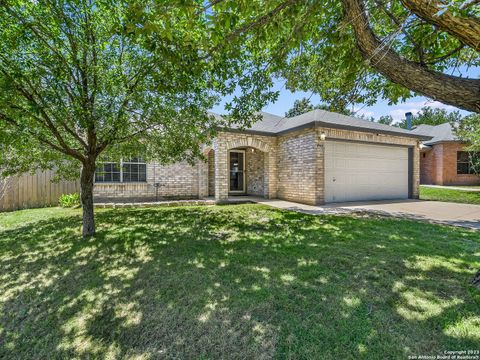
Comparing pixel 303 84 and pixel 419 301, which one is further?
pixel 303 84

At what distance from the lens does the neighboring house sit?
1766cm

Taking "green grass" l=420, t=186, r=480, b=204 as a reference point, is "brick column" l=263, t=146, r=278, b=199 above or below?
above

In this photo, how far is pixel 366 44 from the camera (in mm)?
3123

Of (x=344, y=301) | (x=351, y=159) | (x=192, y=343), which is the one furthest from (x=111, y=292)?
(x=351, y=159)

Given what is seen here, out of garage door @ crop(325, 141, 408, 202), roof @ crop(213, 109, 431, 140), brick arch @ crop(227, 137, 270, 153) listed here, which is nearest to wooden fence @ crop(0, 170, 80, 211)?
brick arch @ crop(227, 137, 270, 153)

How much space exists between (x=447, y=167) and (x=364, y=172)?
484 inches

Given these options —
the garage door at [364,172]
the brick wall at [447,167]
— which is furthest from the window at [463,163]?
the garage door at [364,172]

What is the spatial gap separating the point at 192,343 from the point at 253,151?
11039mm

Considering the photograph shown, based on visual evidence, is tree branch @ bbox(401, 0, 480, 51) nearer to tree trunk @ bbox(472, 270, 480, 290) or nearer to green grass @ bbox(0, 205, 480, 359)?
tree trunk @ bbox(472, 270, 480, 290)

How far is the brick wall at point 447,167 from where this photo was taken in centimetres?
1766

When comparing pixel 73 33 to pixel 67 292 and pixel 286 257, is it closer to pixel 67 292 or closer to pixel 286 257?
pixel 67 292

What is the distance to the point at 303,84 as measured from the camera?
609 cm

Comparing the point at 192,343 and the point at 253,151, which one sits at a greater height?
the point at 253,151

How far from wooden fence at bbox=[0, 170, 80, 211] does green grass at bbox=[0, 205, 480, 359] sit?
4.59 m
